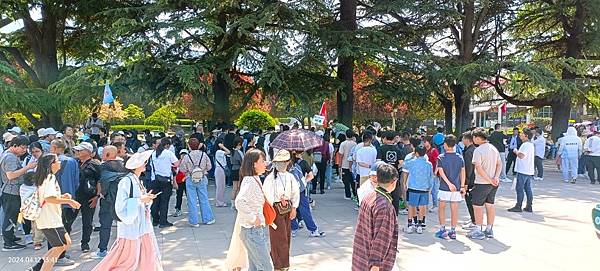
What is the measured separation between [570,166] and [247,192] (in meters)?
14.3

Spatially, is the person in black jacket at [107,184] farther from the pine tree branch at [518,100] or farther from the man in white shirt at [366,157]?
the pine tree branch at [518,100]

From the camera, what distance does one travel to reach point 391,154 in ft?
31.0

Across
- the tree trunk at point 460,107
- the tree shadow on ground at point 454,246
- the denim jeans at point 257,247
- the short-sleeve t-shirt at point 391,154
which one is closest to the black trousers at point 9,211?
the denim jeans at point 257,247

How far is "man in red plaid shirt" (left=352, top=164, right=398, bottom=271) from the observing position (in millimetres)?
4086

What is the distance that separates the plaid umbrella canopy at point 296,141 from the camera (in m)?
8.26

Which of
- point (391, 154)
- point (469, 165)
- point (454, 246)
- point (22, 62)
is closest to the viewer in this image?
point (454, 246)

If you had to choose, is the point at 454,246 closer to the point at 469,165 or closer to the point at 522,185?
the point at 469,165

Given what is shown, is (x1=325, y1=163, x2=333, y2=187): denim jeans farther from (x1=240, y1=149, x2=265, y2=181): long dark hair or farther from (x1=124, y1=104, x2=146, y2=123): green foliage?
(x1=124, y1=104, x2=146, y2=123): green foliage

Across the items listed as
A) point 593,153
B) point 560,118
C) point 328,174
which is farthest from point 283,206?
point 560,118

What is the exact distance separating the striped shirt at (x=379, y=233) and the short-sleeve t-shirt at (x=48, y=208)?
13.3ft

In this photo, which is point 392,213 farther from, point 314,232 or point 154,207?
point 154,207

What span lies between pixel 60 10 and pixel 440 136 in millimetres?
17105

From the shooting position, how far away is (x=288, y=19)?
16766 mm

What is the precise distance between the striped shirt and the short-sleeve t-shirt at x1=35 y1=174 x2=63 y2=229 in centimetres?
405
